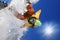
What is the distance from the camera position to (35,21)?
28.8 inches

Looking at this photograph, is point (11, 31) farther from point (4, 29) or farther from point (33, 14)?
point (33, 14)

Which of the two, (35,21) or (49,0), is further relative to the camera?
(49,0)

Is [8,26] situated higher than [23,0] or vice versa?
[23,0]

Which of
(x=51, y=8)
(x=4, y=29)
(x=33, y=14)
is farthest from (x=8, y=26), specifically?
(x=51, y=8)

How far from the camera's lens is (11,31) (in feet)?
2.50

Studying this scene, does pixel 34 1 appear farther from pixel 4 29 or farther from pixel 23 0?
pixel 4 29

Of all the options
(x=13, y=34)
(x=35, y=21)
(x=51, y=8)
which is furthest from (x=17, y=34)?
(x=51, y=8)

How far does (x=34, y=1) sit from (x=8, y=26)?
0.19 m

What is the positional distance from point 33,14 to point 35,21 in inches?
1.6

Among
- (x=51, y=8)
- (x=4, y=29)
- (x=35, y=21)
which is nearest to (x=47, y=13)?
(x=51, y=8)

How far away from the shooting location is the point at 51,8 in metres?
0.85

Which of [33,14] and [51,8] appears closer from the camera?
A: [33,14]

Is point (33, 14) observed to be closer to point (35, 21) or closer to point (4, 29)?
point (35, 21)

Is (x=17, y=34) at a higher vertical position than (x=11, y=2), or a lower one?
lower
